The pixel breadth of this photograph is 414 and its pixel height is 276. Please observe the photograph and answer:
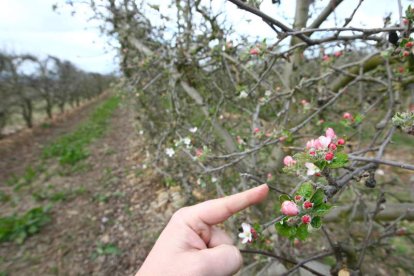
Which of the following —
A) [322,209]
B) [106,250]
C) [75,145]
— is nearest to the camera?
[322,209]

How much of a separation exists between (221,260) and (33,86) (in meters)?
15.0

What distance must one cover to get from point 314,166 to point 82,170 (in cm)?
635

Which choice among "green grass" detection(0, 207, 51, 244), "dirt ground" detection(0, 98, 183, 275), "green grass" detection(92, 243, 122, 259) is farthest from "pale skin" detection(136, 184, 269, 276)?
"green grass" detection(0, 207, 51, 244)

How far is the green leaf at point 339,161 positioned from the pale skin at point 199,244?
0.36 meters

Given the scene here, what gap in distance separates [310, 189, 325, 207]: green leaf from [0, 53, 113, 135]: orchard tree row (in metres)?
11.9

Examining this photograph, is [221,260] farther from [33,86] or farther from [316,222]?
[33,86]

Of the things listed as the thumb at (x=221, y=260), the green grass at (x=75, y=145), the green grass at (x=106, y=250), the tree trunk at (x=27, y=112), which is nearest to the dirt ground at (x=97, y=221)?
the green grass at (x=106, y=250)

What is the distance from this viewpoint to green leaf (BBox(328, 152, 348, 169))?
72cm

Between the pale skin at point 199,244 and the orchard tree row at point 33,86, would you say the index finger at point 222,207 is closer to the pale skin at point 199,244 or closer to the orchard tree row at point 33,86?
the pale skin at point 199,244

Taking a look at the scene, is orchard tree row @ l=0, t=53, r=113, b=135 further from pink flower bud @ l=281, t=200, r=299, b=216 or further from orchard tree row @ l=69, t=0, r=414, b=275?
pink flower bud @ l=281, t=200, r=299, b=216

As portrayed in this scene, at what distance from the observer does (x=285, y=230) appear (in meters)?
0.74

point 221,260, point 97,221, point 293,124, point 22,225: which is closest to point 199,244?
point 221,260

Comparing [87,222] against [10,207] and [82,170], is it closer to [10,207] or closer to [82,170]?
[10,207]

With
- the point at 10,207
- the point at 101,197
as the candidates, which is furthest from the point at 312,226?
the point at 10,207
